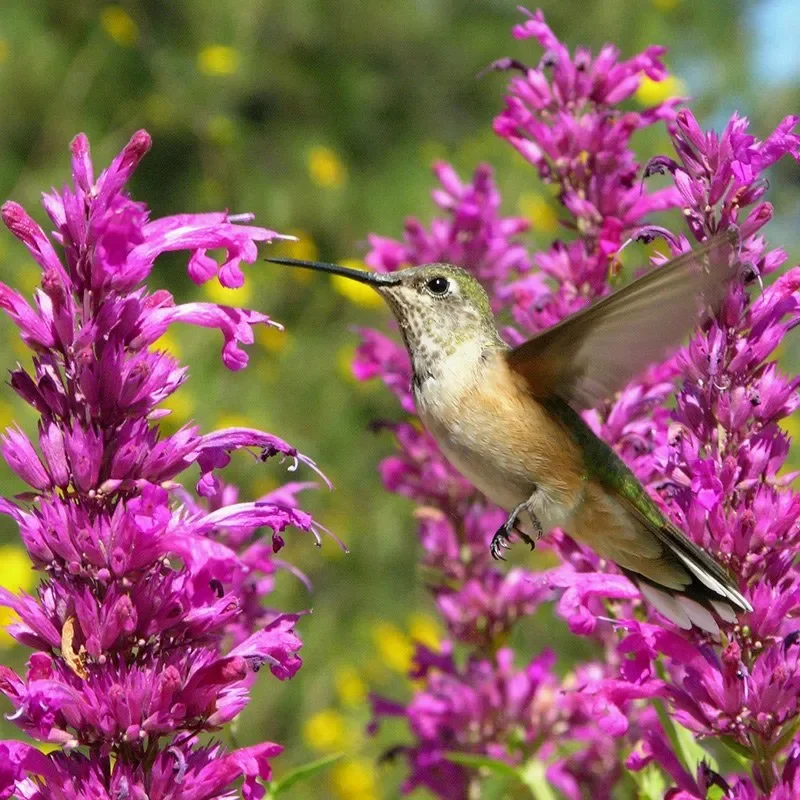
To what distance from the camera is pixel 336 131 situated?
11.5 meters

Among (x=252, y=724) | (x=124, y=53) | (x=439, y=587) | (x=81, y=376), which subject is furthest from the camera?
(x=124, y=53)

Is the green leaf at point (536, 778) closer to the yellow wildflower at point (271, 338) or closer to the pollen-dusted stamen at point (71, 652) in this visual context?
the pollen-dusted stamen at point (71, 652)

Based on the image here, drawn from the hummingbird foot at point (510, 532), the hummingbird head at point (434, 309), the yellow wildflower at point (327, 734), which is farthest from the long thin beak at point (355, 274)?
the yellow wildflower at point (327, 734)

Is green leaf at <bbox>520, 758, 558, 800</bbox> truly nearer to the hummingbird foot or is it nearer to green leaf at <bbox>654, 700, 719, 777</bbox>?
green leaf at <bbox>654, 700, 719, 777</bbox>

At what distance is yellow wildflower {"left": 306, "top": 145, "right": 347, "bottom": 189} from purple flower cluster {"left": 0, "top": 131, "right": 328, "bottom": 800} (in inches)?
296

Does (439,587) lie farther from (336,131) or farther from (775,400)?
(336,131)

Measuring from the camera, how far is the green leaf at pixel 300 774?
2264mm

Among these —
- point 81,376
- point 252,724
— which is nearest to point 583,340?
point 81,376

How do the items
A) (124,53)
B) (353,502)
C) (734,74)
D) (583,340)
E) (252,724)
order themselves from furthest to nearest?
(734,74)
(124,53)
(353,502)
(252,724)
(583,340)

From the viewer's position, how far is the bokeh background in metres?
7.71

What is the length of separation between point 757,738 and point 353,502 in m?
6.91

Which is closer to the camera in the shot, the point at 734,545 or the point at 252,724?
the point at 734,545

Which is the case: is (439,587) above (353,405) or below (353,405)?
below

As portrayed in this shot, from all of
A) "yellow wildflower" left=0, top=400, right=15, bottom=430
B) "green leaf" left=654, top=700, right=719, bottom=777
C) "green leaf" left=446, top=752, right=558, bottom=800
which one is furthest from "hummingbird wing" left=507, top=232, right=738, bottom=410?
"yellow wildflower" left=0, top=400, right=15, bottom=430
